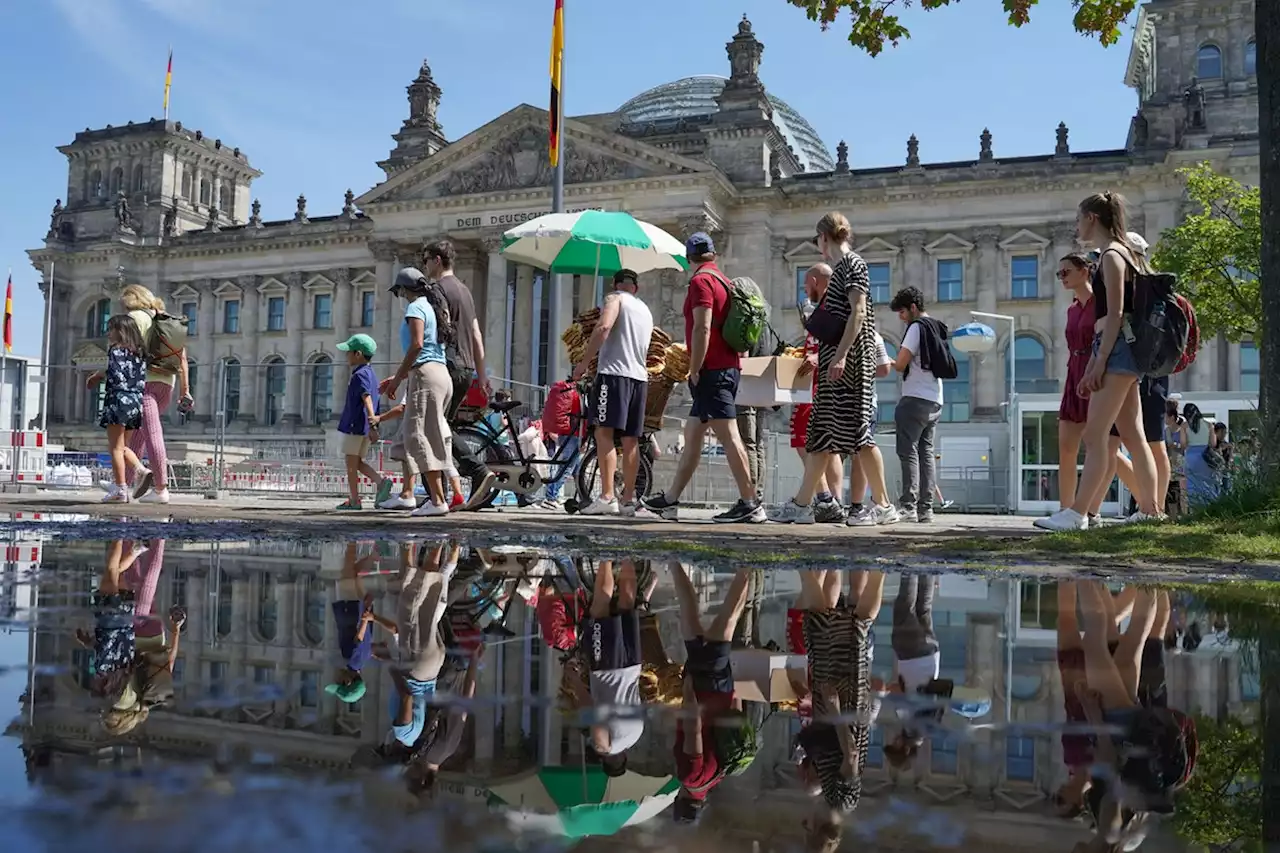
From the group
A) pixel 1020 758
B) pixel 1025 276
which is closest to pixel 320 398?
pixel 1025 276

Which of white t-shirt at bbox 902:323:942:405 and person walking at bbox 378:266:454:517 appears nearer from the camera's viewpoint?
person walking at bbox 378:266:454:517

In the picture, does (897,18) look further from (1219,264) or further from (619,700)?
(1219,264)

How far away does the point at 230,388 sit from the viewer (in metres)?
16.3

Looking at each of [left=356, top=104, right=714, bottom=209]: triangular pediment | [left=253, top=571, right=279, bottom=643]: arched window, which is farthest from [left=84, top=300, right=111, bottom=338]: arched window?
[left=253, top=571, right=279, bottom=643]: arched window

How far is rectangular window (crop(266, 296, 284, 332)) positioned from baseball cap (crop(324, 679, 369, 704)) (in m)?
52.6

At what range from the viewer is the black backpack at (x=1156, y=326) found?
5.80 meters

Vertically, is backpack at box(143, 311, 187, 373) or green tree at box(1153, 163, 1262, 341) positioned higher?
green tree at box(1153, 163, 1262, 341)

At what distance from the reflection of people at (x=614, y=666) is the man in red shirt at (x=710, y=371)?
157 inches

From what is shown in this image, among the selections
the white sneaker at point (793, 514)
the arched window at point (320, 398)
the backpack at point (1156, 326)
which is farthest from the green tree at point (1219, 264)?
the arched window at point (320, 398)

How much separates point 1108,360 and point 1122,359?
0.07 meters

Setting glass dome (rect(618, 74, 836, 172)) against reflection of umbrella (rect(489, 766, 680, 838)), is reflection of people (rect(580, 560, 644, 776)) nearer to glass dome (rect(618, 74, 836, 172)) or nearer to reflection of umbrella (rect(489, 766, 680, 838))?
reflection of umbrella (rect(489, 766, 680, 838))

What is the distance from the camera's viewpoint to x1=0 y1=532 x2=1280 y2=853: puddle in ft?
3.57

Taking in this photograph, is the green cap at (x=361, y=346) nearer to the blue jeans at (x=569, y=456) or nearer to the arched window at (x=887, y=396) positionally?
the blue jeans at (x=569, y=456)

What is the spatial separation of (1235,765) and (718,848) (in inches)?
29.3
